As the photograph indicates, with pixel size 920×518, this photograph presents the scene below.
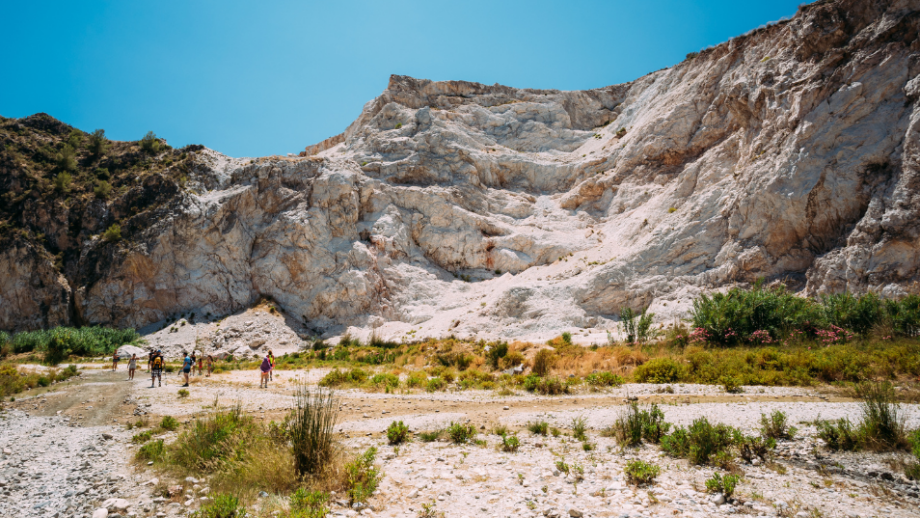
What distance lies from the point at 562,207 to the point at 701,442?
3559 centimetres

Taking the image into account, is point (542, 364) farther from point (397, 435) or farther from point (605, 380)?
point (397, 435)

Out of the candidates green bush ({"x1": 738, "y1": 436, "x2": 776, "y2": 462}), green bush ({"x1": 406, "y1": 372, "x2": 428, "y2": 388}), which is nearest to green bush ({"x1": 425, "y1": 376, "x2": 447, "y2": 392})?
green bush ({"x1": 406, "y1": 372, "x2": 428, "y2": 388})

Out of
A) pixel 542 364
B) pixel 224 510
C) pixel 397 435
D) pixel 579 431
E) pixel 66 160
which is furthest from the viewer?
pixel 66 160

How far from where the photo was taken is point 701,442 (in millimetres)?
6344

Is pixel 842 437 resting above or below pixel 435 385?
above

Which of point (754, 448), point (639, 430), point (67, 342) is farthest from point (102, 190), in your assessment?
point (754, 448)

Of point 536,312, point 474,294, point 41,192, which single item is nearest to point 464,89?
point 474,294

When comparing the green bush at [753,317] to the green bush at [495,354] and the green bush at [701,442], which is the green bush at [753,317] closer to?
the green bush at [495,354]

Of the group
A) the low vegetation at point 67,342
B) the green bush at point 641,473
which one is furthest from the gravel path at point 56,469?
the low vegetation at point 67,342

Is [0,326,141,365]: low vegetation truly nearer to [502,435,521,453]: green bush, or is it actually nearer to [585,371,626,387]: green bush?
[585,371,626,387]: green bush

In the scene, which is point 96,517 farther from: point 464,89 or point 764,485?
point 464,89

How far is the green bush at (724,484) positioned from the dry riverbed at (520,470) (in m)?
0.12

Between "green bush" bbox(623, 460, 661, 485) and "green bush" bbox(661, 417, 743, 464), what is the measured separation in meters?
0.88

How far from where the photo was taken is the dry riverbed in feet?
16.2
